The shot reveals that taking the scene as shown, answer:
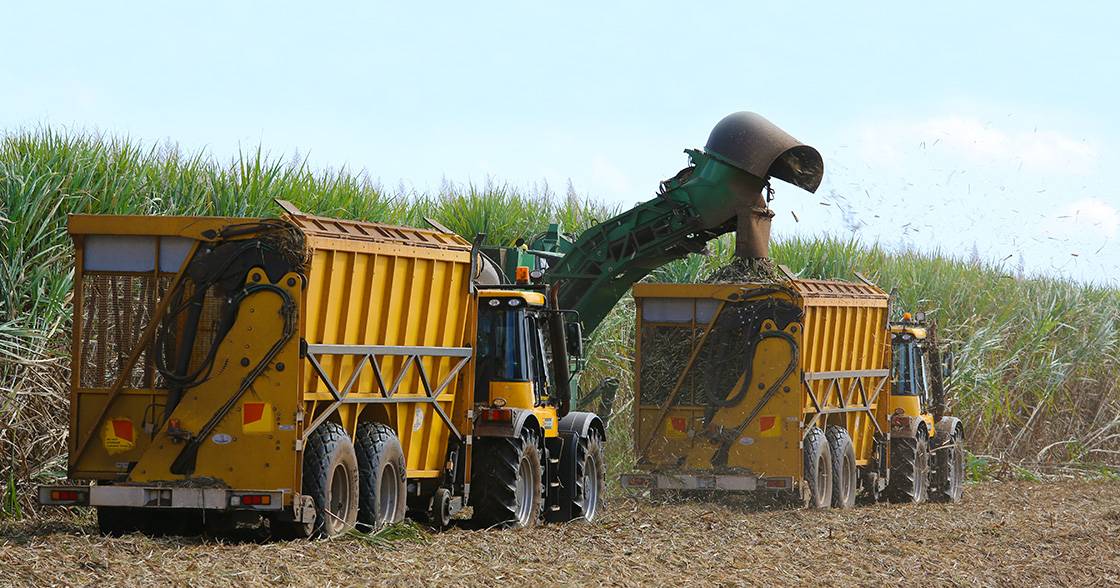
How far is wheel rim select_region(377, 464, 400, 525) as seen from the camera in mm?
12562

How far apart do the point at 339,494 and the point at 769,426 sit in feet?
22.4

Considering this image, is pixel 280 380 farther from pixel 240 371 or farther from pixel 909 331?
pixel 909 331

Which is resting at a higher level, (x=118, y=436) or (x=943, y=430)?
(x=943, y=430)

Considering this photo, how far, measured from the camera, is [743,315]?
58.5ft

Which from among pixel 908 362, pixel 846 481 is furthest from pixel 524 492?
pixel 908 362

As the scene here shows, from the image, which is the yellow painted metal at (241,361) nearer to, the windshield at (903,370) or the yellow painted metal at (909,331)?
the windshield at (903,370)

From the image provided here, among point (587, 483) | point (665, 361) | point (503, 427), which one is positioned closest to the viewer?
point (503, 427)

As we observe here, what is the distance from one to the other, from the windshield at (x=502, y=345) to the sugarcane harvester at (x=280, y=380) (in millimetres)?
402

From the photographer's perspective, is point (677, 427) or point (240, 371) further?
point (677, 427)

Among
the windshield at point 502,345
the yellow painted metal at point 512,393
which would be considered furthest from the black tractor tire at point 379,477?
the windshield at point 502,345

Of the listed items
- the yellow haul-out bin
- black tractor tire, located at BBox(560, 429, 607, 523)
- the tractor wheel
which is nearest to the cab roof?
black tractor tire, located at BBox(560, 429, 607, 523)

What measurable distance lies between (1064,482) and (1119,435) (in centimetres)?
303

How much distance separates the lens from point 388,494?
41.5ft

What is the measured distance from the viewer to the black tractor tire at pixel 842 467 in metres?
18.8
